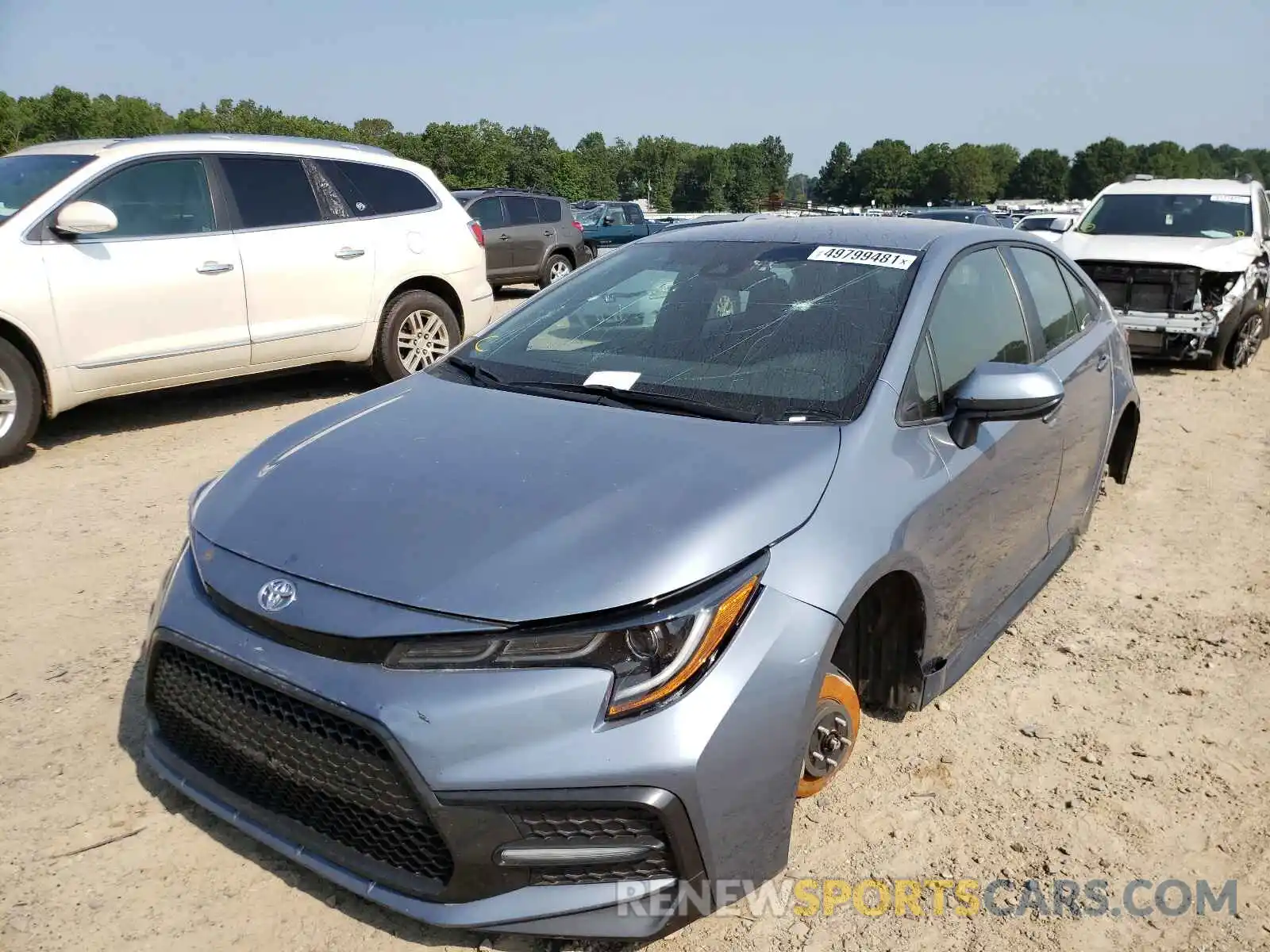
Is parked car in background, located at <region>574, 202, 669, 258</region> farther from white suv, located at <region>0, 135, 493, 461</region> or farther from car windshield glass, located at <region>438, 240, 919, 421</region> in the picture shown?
car windshield glass, located at <region>438, 240, 919, 421</region>

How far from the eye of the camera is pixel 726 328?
305 cm

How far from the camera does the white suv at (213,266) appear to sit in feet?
18.2

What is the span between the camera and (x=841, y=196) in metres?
132

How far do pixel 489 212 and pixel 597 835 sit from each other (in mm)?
13723

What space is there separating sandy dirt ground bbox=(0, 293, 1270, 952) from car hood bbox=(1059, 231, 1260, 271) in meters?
4.89

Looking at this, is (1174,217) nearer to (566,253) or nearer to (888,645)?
(566,253)

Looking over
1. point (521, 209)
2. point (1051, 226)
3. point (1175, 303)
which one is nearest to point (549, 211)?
point (521, 209)

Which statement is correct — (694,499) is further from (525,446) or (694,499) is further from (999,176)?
(999,176)

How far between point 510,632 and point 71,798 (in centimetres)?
157

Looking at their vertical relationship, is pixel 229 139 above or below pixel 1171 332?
above

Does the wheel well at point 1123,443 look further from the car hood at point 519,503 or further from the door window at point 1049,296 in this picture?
the car hood at point 519,503

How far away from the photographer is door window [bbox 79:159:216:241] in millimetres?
5895

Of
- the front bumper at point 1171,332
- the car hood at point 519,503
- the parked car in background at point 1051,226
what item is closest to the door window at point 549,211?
the parked car in background at point 1051,226

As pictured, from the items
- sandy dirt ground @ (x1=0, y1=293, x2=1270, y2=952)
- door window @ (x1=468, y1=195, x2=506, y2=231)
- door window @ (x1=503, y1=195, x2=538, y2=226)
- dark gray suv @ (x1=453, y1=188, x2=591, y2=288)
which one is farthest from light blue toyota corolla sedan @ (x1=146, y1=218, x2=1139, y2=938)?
door window @ (x1=503, y1=195, x2=538, y2=226)
